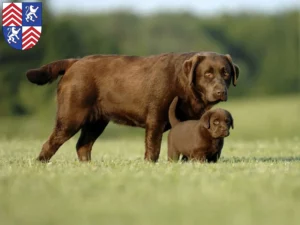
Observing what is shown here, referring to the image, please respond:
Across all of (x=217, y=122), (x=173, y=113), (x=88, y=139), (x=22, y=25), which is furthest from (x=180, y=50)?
(x=217, y=122)

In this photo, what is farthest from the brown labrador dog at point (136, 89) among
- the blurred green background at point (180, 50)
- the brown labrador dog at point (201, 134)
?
the blurred green background at point (180, 50)

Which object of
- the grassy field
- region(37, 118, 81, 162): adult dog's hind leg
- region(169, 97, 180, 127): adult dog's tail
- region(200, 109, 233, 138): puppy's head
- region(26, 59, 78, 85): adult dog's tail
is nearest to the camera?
the grassy field

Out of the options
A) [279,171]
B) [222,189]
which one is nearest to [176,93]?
[279,171]

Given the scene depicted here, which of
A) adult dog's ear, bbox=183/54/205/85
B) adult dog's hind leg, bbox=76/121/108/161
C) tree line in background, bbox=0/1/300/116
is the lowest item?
tree line in background, bbox=0/1/300/116

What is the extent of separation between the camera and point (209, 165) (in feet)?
29.8

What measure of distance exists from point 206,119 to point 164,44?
269 feet

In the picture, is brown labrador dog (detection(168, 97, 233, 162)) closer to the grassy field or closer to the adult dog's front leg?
the adult dog's front leg

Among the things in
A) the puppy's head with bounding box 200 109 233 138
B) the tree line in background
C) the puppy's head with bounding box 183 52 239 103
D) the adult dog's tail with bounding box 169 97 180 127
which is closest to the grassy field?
the puppy's head with bounding box 200 109 233 138

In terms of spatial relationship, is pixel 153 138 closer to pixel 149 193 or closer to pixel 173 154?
pixel 173 154

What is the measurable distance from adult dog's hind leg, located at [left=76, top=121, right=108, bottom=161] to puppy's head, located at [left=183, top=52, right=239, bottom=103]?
1.57m

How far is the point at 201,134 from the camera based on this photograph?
32.1ft

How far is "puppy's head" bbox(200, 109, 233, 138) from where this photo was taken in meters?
9.62

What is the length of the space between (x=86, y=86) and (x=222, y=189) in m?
3.84

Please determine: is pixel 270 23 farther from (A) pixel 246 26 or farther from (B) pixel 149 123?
(B) pixel 149 123
